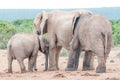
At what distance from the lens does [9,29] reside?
27.2 meters

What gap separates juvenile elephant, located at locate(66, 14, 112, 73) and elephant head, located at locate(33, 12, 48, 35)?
139 cm

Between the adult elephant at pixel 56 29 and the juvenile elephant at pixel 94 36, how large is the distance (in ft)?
1.63

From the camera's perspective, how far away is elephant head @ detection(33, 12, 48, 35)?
620 inches

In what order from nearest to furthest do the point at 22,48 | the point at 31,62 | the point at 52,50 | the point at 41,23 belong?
1. the point at 22,48
2. the point at 31,62
3. the point at 52,50
4. the point at 41,23

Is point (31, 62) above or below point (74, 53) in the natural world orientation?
below

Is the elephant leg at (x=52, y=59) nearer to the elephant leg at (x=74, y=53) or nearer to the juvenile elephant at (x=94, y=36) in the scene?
the elephant leg at (x=74, y=53)

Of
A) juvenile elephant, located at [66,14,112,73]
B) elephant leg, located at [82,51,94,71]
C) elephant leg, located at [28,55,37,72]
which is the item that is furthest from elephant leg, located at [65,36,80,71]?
elephant leg, located at [28,55,37,72]

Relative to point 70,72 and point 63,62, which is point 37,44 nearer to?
point 70,72

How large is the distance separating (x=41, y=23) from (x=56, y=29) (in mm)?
602

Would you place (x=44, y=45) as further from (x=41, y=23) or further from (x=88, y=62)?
(x=88, y=62)

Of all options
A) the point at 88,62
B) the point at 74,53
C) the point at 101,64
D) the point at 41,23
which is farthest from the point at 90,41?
the point at 41,23

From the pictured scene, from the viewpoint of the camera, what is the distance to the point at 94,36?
45.3 ft

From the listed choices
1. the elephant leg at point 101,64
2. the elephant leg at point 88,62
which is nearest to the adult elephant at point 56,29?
the elephant leg at point 88,62

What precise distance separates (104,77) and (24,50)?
2.82m
